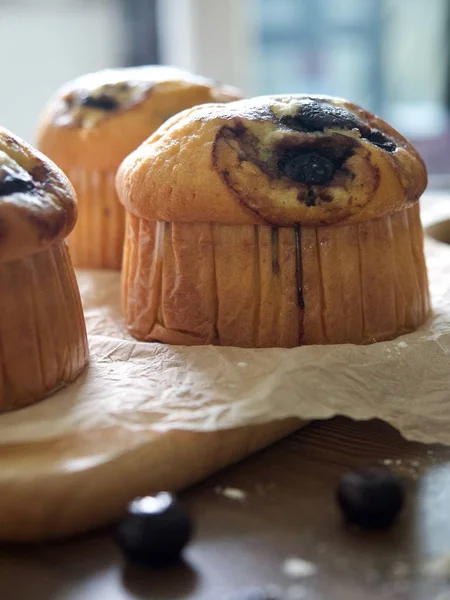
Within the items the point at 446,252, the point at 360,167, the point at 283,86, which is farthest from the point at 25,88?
the point at 360,167

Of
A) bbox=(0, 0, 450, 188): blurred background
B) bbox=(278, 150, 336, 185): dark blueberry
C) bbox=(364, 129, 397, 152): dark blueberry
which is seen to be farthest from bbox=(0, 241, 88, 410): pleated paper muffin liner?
bbox=(0, 0, 450, 188): blurred background

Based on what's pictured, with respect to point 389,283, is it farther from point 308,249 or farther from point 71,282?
point 71,282

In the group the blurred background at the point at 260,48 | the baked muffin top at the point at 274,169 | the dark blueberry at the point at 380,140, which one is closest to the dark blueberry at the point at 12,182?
the baked muffin top at the point at 274,169

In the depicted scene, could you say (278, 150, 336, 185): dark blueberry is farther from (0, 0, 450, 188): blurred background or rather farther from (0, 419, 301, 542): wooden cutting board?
(0, 0, 450, 188): blurred background

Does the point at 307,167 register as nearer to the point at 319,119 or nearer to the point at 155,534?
the point at 319,119

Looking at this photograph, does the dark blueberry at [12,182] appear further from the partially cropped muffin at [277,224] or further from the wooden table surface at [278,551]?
the wooden table surface at [278,551]
